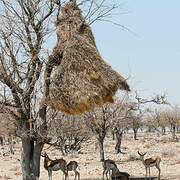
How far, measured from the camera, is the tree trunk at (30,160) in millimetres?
14203

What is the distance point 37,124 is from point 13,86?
4.16 feet

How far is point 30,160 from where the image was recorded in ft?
47.3

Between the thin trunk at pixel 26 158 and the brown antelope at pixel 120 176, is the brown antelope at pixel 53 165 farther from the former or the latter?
the thin trunk at pixel 26 158

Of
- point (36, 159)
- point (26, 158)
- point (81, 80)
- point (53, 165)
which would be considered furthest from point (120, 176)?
point (81, 80)

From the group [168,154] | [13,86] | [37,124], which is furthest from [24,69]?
[168,154]

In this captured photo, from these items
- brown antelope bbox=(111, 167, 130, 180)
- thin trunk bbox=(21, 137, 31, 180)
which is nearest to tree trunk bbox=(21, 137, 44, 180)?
thin trunk bbox=(21, 137, 31, 180)

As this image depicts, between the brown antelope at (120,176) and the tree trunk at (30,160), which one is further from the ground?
the tree trunk at (30,160)

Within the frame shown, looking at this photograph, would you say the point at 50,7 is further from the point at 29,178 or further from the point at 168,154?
the point at 168,154

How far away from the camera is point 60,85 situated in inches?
499

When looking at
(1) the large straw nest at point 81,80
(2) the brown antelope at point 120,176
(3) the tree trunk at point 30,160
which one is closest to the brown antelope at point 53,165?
(2) the brown antelope at point 120,176

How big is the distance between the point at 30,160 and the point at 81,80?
3462 mm

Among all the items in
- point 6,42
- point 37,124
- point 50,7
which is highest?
point 50,7

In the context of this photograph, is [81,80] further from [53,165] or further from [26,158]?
[53,165]

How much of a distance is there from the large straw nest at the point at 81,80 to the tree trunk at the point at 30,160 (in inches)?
74.5
